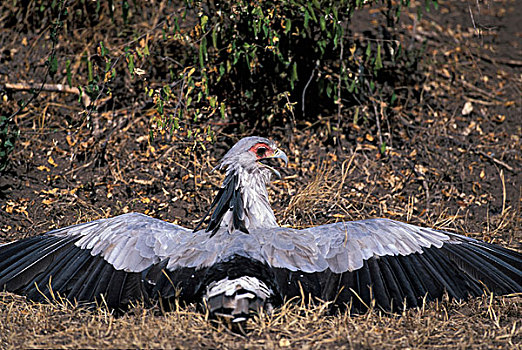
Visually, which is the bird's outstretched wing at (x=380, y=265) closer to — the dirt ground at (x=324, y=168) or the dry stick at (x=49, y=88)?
the dirt ground at (x=324, y=168)

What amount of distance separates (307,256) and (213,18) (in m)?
2.99

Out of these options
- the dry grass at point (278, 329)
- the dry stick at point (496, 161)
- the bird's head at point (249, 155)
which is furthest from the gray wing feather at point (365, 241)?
the dry stick at point (496, 161)

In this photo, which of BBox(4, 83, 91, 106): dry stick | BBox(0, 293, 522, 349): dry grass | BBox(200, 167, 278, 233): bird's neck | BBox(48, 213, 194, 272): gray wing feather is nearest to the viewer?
BBox(0, 293, 522, 349): dry grass

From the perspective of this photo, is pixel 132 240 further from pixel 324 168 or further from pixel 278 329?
pixel 324 168

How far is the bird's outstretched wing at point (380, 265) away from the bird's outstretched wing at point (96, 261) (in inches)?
29.9

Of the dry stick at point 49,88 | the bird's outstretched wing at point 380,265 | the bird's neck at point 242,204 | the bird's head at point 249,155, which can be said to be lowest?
the bird's outstretched wing at point 380,265

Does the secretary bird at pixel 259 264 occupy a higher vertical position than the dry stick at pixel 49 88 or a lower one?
lower

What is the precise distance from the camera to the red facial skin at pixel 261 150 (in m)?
4.38

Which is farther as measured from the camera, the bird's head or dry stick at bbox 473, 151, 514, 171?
dry stick at bbox 473, 151, 514, 171

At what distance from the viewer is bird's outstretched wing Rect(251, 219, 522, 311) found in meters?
3.80

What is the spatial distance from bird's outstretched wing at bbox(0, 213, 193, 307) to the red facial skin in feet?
2.52

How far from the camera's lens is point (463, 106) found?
7078mm

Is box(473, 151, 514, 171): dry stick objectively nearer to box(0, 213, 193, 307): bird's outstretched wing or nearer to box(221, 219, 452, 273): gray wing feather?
box(221, 219, 452, 273): gray wing feather

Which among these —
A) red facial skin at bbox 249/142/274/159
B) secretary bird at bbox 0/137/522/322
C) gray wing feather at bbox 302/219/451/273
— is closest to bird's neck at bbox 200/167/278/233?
secretary bird at bbox 0/137/522/322
